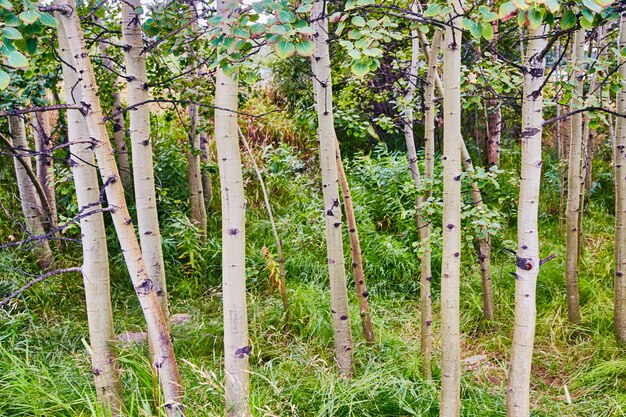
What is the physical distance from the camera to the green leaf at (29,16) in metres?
1.44

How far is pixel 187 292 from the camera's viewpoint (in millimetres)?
4988

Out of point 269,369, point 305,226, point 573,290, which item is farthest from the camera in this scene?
point 305,226

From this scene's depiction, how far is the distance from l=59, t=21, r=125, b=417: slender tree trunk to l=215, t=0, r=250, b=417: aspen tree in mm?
589

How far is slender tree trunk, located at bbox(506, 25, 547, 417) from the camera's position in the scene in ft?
6.54

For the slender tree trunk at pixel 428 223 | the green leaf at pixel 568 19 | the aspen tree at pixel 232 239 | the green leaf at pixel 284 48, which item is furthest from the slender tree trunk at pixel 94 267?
the green leaf at pixel 568 19

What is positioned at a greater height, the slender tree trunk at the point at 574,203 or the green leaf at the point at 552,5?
the green leaf at the point at 552,5

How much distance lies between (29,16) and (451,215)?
175cm

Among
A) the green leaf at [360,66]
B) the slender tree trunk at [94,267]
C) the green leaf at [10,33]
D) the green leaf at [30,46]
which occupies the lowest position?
the slender tree trunk at [94,267]

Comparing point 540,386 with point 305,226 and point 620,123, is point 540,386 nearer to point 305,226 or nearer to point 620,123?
point 620,123

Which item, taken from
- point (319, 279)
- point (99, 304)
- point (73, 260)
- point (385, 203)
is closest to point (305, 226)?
point (319, 279)

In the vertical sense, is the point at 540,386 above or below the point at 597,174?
below

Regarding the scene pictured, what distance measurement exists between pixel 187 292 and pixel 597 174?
20.7 feet

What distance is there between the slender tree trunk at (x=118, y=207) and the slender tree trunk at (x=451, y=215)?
125 cm

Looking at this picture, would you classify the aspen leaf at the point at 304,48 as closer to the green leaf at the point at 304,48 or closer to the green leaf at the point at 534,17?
the green leaf at the point at 304,48
